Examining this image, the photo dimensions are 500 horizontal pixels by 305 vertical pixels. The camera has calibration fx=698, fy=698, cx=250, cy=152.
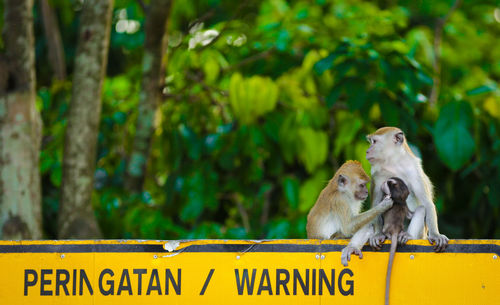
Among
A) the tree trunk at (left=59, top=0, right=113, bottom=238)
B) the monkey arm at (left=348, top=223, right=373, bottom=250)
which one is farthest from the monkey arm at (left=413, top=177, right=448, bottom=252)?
the tree trunk at (left=59, top=0, right=113, bottom=238)

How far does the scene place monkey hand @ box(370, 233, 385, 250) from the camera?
2.74 meters

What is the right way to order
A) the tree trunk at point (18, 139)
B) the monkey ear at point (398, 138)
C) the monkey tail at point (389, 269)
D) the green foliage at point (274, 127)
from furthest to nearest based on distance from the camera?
the green foliage at point (274, 127)
the tree trunk at point (18, 139)
the monkey ear at point (398, 138)
the monkey tail at point (389, 269)

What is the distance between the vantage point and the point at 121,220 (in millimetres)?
5148

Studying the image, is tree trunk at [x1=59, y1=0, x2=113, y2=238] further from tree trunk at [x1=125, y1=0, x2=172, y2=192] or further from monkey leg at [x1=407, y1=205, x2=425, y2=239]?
monkey leg at [x1=407, y1=205, x2=425, y2=239]

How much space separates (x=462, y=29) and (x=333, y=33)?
2.81m

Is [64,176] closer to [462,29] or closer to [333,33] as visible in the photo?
[333,33]

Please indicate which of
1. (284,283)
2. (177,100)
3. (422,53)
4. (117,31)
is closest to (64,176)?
(177,100)

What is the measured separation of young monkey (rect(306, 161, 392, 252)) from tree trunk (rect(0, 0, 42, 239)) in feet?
5.75

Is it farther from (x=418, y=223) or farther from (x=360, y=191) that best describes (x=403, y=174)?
(x=418, y=223)

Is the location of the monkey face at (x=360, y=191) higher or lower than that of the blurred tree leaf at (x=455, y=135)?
higher

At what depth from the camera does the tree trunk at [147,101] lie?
568 cm

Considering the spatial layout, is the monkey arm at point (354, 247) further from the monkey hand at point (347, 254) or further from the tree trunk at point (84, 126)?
the tree trunk at point (84, 126)

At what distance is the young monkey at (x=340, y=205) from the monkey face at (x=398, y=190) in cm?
35

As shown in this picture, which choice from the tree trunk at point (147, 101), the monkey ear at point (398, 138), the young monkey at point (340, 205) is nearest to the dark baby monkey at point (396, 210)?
the young monkey at point (340, 205)
